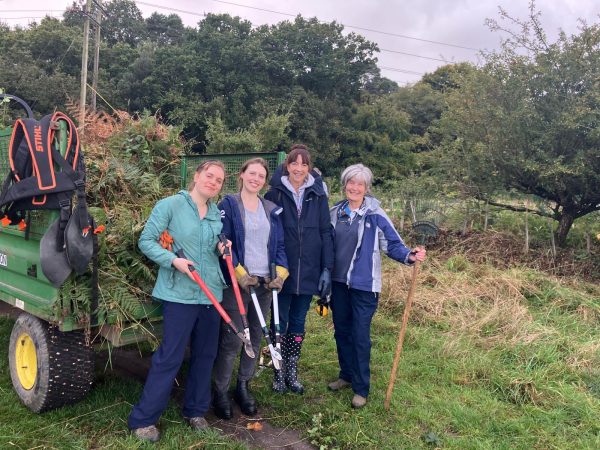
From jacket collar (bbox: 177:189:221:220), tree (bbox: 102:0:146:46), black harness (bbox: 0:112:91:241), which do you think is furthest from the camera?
tree (bbox: 102:0:146:46)

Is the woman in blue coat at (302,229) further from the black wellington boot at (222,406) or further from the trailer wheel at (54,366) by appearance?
the trailer wheel at (54,366)

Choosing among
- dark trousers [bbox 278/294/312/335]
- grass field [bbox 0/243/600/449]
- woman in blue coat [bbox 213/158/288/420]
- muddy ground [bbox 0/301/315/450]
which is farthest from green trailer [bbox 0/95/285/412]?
dark trousers [bbox 278/294/312/335]

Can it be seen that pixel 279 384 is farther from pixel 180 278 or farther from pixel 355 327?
pixel 180 278

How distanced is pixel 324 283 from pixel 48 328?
1927 millimetres

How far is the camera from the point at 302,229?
3.61 m

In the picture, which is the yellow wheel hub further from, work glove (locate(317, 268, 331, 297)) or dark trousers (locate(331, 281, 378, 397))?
dark trousers (locate(331, 281, 378, 397))

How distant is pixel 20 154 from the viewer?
295cm

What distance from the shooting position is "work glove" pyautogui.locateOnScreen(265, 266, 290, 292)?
3355mm

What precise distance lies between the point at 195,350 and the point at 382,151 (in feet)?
96.3

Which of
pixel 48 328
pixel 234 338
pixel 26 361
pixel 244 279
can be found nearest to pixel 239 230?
pixel 244 279

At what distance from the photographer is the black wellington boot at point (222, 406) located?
345cm

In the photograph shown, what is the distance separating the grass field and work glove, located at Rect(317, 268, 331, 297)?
2.95 ft

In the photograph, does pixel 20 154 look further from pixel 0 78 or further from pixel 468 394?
pixel 0 78

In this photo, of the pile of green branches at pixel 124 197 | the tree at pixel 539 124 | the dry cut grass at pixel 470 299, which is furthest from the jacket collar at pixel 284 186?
the tree at pixel 539 124
